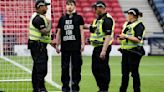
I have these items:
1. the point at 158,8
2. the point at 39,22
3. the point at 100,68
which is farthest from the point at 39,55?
the point at 158,8

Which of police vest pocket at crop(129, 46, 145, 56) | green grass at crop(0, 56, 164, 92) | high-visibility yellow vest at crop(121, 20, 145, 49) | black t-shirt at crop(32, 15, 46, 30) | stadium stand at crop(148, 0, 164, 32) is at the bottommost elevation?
green grass at crop(0, 56, 164, 92)

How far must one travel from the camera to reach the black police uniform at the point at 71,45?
11.1 meters

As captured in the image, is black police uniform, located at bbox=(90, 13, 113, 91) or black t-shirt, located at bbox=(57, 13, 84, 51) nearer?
black police uniform, located at bbox=(90, 13, 113, 91)

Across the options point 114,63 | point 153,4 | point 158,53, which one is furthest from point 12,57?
point 153,4

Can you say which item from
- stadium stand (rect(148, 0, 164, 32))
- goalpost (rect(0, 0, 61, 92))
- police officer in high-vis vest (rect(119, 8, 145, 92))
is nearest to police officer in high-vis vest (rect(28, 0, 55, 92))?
police officer in high-vis vest (rect(119, 8, 145, 92))

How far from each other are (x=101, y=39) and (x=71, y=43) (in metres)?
0.56

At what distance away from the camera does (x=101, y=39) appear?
→ 36.1 feet

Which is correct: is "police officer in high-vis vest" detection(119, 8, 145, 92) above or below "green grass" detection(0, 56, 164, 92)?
above

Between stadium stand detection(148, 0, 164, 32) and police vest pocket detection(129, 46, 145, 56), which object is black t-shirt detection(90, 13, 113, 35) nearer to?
police vest pocket detection(129, 46, 145, 56)

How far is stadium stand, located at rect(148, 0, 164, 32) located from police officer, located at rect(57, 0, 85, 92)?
806 inches

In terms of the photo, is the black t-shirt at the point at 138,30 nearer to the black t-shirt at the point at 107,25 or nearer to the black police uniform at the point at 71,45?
the black t-shirt at the point at 107,25

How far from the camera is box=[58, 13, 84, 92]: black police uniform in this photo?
36.4 ft

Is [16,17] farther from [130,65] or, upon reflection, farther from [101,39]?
[130,65]

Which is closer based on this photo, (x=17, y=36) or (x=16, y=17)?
(x=16, y=17)
